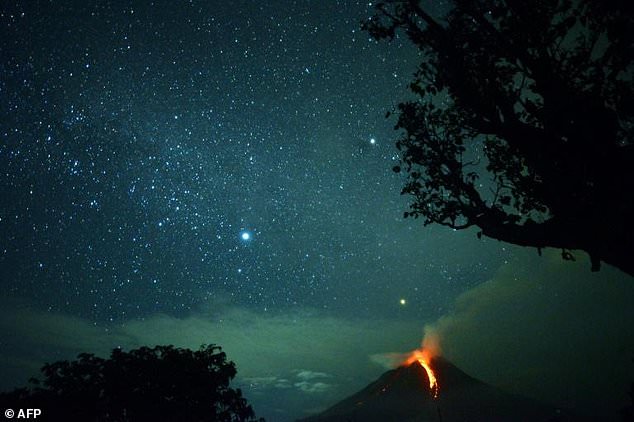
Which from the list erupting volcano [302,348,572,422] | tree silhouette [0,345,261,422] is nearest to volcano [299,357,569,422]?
erupting volcano [302,348,572,422]

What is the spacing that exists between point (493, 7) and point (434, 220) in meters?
5.61

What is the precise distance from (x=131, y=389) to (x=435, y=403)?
192 m

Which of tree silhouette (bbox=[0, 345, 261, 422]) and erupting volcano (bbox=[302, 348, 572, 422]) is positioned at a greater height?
tree silhouette (bbox=[0, 345, 261, 422])

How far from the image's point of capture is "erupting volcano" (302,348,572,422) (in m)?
154

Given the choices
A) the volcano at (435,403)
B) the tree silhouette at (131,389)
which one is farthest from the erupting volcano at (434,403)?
the tree silhouette at (131,389)

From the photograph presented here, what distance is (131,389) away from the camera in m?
23.5

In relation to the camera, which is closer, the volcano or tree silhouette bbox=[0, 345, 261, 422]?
tree silhouette bbox=[0, 345, 261, 422]

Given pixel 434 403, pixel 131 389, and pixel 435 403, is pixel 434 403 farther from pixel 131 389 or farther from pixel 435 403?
pixel 131 389

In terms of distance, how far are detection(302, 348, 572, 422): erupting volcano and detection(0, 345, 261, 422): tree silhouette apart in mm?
138347

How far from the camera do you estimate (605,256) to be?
678 centimetres

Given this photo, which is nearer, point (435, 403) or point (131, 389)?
point (131, 389)

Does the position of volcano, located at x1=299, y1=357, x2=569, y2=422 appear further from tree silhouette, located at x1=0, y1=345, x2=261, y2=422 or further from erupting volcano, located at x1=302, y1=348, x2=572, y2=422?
tree silhouette, located at x1=0, y1=345, x2=261, y2=422

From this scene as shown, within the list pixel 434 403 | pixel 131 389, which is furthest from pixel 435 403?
pixel 131 389

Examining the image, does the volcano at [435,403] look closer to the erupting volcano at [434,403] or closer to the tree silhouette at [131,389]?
the erupting volcano at [434,403]
